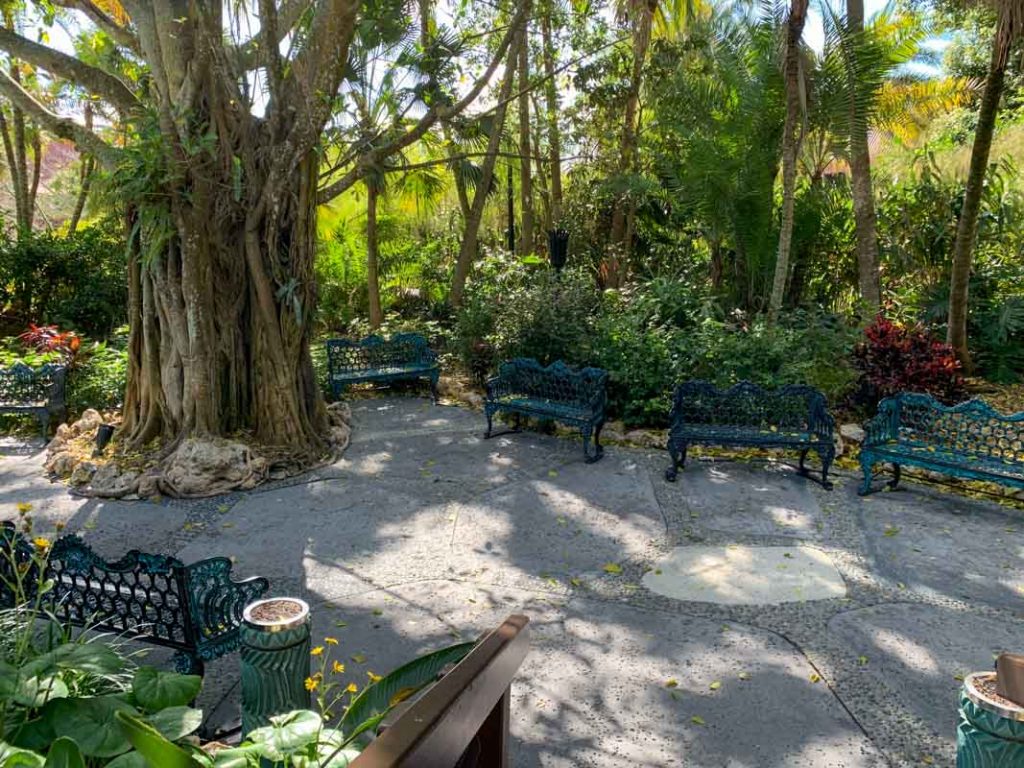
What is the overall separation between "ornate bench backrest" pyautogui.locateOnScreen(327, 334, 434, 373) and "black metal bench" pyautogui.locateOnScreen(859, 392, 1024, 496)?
17.7 ft

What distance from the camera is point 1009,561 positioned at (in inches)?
193

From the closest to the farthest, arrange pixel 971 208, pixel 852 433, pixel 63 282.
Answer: pixel 852 433, pixel 971 208, pixel 63 282

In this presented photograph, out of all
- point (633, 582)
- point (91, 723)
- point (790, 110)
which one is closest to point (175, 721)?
point (91, 723)

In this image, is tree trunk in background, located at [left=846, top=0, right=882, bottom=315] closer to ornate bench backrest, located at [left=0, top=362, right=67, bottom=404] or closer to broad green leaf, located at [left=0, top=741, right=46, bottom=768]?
ornate bench backrest, located at [left=0, top=362, right=67, bottom=404]

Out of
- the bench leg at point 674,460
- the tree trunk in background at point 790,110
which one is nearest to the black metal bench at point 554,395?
the bench leg at point 674,460

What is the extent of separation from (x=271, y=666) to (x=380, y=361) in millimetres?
7552

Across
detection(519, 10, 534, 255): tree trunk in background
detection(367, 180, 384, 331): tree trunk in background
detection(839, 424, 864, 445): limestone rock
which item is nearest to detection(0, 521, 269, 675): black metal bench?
detection(839, 424, 864, 445): limestone rock

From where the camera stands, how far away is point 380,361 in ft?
31.9

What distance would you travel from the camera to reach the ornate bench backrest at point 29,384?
8.21 meters

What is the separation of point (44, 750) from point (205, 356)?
545cm

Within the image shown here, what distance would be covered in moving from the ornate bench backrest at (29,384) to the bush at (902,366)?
8379 mm

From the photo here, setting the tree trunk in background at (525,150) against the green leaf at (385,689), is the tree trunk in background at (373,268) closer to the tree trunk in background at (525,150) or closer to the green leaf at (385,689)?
the tree trunk in background at (525,150)

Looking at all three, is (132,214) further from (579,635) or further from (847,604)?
(847,604)

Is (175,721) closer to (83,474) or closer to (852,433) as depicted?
(83,474)
